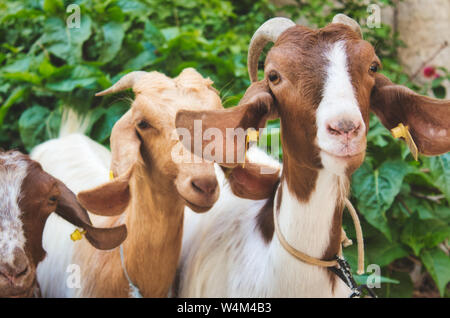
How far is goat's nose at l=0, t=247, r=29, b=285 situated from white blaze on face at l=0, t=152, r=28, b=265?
1 centimetres

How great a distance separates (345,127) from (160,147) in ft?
2.38

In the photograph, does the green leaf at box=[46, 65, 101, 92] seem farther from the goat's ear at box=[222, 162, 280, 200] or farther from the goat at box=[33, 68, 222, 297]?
the goat's ear at box=[222, 162, 280, 200]

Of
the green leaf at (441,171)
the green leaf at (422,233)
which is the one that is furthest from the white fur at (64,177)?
the green leaf at (441,171)

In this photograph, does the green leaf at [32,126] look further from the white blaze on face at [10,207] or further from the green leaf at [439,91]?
the green leaf at [439,91]

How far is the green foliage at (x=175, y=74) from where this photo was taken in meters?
2.50

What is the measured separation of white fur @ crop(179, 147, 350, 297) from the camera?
1.55m

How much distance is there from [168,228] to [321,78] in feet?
2.98

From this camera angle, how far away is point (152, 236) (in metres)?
1.84

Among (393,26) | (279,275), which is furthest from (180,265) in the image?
(393,26)

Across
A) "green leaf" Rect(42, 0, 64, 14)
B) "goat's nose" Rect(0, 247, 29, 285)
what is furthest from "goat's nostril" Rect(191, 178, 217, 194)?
"green leaf" Rect(42, 0, 64, 14)

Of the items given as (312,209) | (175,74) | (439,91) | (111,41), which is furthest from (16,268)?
(439,91)

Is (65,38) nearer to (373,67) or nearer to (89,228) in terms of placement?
(89,228)

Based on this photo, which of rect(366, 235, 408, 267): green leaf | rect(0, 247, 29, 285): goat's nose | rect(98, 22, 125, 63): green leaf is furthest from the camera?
rect(98, 22, 125, 63): green leaf

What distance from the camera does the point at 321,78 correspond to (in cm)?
131
